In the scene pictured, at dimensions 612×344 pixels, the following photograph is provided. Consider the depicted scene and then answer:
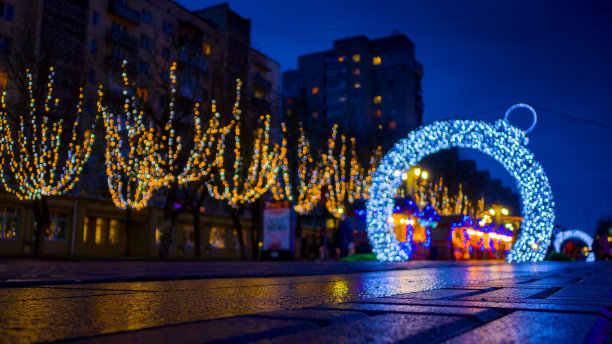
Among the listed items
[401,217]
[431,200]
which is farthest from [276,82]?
[401,217]

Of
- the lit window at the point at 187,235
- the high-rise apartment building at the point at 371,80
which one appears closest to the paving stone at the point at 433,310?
the lit window at the point at 187,235

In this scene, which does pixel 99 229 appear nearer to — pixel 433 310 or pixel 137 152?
pixel 137 152

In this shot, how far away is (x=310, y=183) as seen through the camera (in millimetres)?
45094

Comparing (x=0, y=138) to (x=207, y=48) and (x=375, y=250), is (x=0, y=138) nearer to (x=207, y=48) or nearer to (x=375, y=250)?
(x=375, y=250)

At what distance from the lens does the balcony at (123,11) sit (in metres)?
44.6

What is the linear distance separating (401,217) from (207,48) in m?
29.0

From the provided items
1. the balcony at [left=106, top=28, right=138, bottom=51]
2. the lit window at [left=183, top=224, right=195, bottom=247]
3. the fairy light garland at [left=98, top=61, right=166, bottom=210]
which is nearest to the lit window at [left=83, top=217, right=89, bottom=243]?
the fairy light garland at [left=98, top=61, right=166, bottom=210]

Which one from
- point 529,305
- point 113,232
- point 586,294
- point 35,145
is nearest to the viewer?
point 529,305

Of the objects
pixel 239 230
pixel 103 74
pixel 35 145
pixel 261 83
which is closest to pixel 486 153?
pixel 239 230

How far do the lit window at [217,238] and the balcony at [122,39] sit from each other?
1705cm

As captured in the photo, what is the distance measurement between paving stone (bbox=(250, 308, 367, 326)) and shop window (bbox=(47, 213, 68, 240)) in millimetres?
38079

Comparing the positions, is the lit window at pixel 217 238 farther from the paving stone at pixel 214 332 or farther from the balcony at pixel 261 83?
the paving stone at pixel 214 332

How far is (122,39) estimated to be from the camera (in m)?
44.7

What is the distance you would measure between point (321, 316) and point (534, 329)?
126 cm
